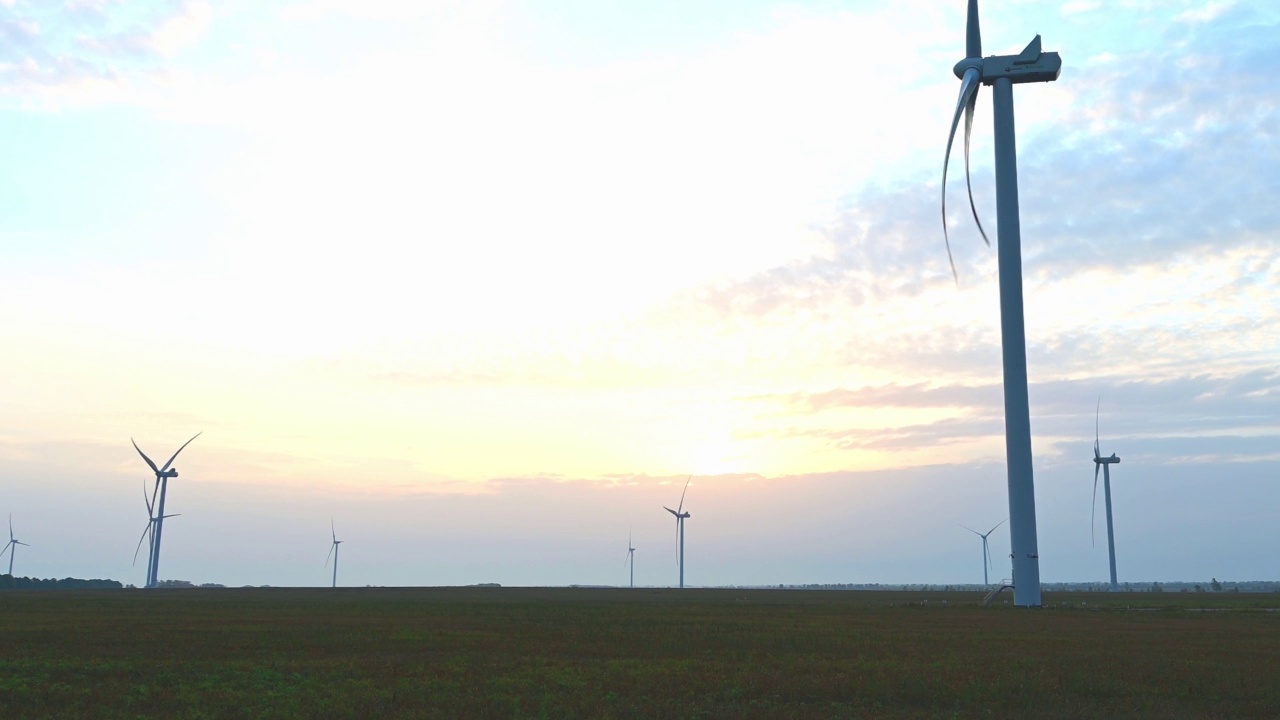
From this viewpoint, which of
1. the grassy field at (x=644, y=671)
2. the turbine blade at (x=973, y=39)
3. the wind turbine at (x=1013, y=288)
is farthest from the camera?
the turbine blade at (x=973, y=39)

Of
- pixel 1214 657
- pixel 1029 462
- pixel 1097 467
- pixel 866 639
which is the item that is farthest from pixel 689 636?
pixel 1097 467

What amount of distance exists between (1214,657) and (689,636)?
23.9m

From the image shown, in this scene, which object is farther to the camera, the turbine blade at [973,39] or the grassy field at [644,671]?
the turbine blade at [973,39]

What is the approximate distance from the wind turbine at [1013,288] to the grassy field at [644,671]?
16.5m

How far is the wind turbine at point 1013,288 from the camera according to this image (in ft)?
257

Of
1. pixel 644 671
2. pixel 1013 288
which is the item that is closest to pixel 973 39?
pixel 1013 288

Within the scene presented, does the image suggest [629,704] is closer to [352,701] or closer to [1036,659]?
[352,701]

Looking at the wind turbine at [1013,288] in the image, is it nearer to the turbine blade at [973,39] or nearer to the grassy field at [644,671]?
the turbine blade at [973,39]

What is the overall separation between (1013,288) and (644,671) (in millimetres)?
54216

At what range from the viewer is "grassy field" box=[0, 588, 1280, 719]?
90.8 ft

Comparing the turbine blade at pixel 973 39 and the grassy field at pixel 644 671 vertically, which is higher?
the turbine blade at pixel 973 39

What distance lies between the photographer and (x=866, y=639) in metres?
51.4

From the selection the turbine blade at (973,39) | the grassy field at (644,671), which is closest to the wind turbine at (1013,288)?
the turbine blade at (973,39)

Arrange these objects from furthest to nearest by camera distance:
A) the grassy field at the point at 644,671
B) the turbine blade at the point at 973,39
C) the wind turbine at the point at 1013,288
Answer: the turbine blade at the point at 973,39 < the wind turbine at the point at 1013,288 < the grassy field at the point at 644,671
